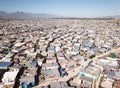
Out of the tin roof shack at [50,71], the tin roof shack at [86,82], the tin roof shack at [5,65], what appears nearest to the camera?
the tin roof shack at [86,82]

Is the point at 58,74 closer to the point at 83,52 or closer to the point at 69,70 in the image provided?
the point at 69,70

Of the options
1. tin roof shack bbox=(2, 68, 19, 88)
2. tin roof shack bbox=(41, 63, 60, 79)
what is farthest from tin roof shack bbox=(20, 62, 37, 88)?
tin roof shack bbox=(41, 63, 60, 79)

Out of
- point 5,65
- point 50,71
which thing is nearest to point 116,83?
point 50,71

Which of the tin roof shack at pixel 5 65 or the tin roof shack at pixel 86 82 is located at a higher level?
the tin roof shack at pixel 5 65

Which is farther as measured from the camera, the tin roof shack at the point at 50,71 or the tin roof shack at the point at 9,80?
the tin roof shack at the point at 50,71

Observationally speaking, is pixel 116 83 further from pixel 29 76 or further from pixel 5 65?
pixel 5 65

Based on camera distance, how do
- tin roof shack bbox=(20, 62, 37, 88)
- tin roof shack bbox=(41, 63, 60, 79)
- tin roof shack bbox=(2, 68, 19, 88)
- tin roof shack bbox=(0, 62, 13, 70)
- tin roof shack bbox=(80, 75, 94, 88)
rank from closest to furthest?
tin roof shack bbox=(2, 68, 19, 88) < tin roof shack bbox=(20, 62, 37, 88) < tin roof shack bbox=(80, 75, 94, 88) < tin roof shack bbox=(41, 63, 60, 79) < tin roof shack bbox=(0, 62, 13, 70)

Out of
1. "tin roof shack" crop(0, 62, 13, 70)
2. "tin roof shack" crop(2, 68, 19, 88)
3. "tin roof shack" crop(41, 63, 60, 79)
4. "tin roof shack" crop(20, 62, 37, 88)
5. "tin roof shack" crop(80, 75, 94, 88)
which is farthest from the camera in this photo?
"tin roof shack" crop(0, 62, 13, 70)

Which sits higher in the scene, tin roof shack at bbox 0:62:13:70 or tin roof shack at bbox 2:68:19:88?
tin roof shack at bbox 0:62:13:70

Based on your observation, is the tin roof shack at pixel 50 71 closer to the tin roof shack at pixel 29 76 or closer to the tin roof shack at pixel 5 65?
the tin roof shack at pixel 29 76

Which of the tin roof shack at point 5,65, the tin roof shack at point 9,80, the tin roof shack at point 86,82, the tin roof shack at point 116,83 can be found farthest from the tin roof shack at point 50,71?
the tin roof shack at point 116,83

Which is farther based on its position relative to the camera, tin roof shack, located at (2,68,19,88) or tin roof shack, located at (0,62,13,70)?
tin roof shack, located at (0,62,13,70)

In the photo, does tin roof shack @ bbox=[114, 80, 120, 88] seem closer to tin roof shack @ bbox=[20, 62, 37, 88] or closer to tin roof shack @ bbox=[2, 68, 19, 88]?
tin roof shack @ bbox=[20, 62, 37, 88]
